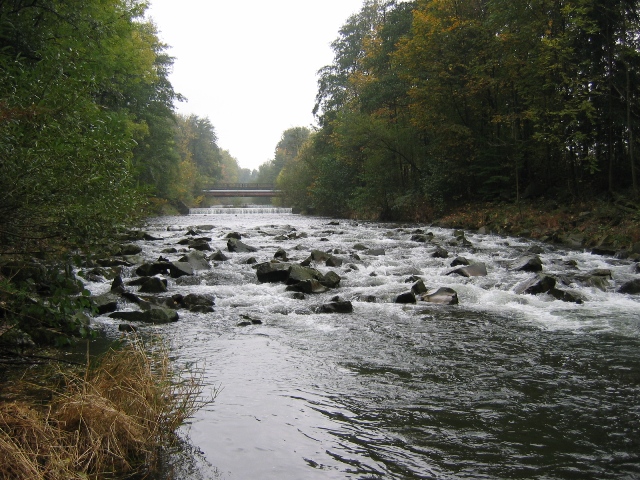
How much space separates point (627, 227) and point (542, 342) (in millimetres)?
11657

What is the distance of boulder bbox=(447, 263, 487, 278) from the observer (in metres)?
12.2

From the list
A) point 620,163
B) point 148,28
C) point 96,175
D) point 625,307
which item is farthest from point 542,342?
point 148,28

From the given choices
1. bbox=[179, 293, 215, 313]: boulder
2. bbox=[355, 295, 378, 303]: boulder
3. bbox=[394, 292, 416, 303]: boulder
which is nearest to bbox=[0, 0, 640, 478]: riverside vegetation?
bbox=[179, 293, 215, 313]: boulder

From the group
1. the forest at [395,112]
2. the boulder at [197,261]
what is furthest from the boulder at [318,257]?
the forest at [395,112]

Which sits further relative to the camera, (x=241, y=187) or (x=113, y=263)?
(x=241, y=187)

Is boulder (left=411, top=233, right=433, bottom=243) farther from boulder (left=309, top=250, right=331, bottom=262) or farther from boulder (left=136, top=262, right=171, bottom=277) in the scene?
boulder (left=136, top=262, right=171, bottom=277)

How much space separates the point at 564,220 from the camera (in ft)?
65.0

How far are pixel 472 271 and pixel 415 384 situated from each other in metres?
7.34

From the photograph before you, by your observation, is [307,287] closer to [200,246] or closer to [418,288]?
[418,288]

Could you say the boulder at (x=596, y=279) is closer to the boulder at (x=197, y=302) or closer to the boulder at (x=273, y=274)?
the boulder at (x=273, y=274)

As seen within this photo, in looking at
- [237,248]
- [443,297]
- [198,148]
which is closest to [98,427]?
[443,297]

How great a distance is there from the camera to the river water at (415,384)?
396cm

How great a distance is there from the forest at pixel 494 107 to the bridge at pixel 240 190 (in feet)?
125

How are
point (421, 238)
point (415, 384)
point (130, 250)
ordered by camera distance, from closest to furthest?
point (415, 384) < point (130, 250) < point (421, 238)
